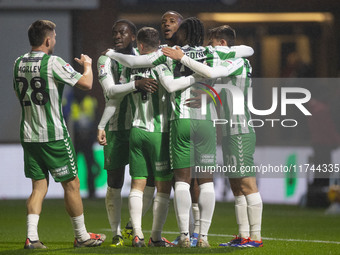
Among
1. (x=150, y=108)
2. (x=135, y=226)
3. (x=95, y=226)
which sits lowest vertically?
(x=95, y=226)

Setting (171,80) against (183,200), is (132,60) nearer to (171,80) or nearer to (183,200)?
(171,80)

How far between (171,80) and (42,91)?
3.31 ft

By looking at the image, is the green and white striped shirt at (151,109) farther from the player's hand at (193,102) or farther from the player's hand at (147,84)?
the player's hand at (193,102)

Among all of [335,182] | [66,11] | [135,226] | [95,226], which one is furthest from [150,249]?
[66,11]

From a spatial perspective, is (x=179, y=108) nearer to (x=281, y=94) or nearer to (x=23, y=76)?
(x=23, y=76)

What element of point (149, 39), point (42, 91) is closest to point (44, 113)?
point (42, 91)

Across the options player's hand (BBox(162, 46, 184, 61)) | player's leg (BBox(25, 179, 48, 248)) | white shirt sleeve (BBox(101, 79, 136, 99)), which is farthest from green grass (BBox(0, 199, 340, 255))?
player's hand (BBox(162, 46, 184, 61))

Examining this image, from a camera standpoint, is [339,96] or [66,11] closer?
[339,96]

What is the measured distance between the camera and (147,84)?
691 cm

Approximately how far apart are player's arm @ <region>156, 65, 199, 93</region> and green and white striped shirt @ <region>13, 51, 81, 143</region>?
0.64 meters

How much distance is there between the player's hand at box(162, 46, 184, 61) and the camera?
22.1 ft

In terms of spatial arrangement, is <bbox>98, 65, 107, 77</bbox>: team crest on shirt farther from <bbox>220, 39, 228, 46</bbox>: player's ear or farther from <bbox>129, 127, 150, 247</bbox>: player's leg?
<bbox>220, 39, 228, 46</bbox>: player's ear

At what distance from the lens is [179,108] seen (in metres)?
6.82

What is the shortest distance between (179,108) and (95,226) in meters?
3.57
